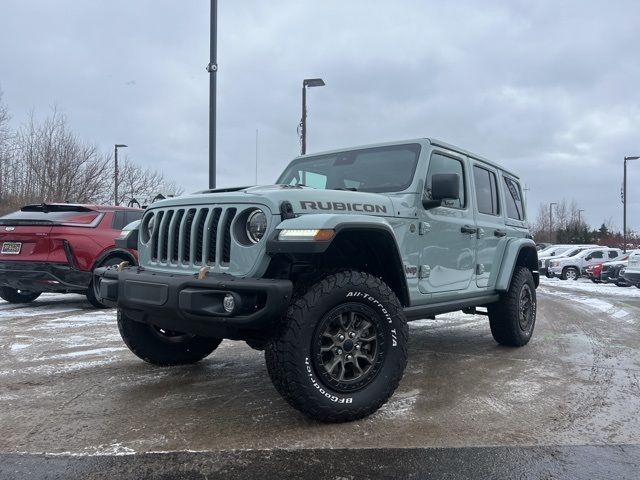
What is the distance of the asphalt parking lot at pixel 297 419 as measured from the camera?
2.94 metres

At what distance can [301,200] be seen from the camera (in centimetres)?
359

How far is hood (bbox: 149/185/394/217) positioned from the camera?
3.52 metres

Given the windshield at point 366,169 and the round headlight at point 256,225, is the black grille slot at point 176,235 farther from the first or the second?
the windshield at point 366,169

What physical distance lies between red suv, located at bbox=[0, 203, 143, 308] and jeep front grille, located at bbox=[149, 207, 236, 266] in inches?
169

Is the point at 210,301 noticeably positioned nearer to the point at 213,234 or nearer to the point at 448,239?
the point at 213,234

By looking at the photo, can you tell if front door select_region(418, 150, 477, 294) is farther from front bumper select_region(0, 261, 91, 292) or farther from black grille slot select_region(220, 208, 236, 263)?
front bumper select_region(0, 261, 91, 292)

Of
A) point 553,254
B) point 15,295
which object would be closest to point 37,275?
point 15,295

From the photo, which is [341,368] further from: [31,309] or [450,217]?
[31,309]

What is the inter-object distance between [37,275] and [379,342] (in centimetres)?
593

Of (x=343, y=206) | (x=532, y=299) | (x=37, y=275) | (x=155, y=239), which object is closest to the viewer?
(x=343, y=206)

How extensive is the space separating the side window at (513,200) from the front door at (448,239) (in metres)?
1.35

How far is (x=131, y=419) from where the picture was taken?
3.58 metres

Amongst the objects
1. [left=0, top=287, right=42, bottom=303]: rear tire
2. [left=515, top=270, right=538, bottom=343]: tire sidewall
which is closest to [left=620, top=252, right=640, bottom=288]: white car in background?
[left=515, top=270, right=538, bottom=343]: tire sidewall

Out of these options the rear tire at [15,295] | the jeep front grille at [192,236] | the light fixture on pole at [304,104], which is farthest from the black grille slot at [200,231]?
the light fixture on pole at [304,104]
